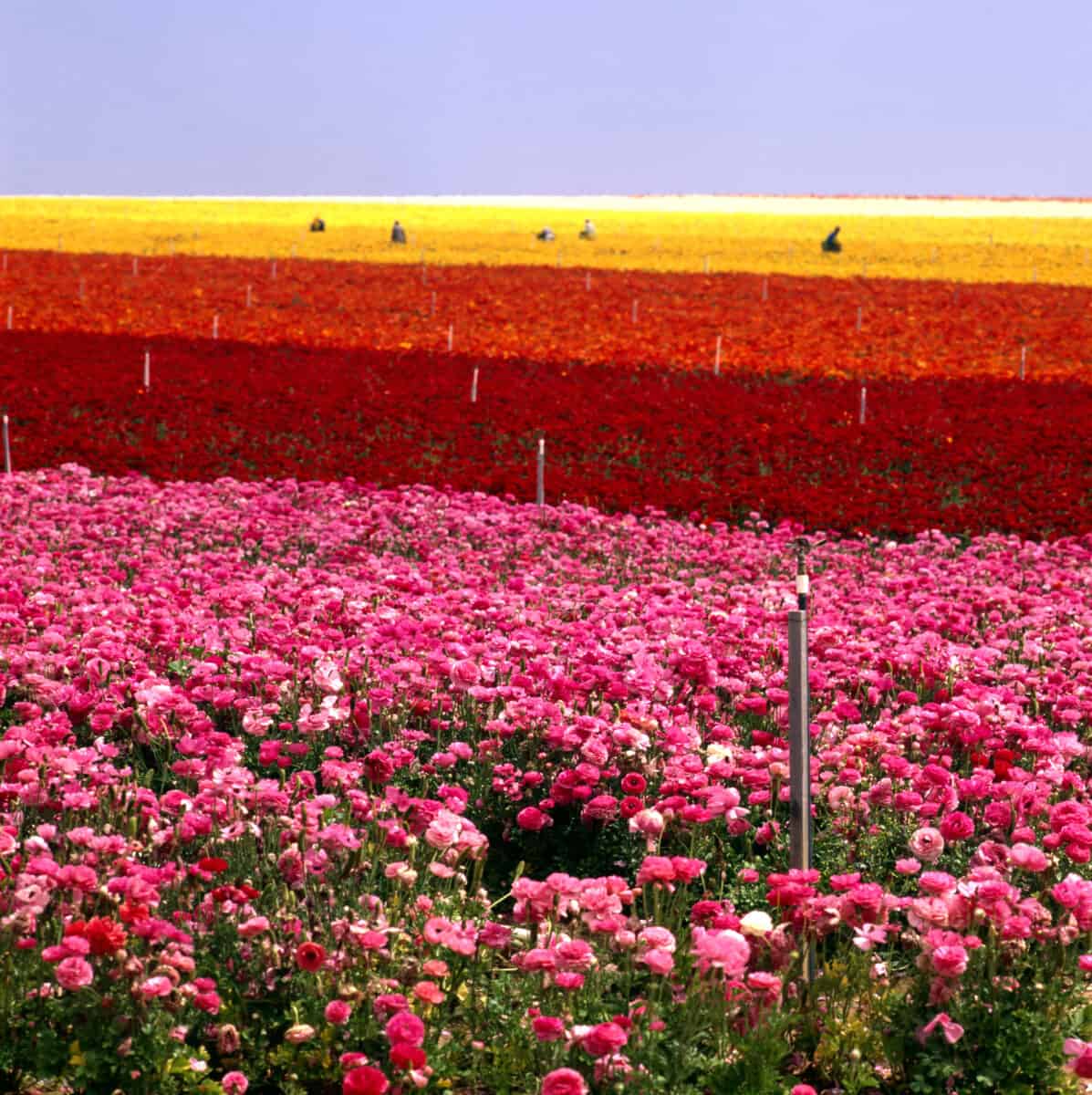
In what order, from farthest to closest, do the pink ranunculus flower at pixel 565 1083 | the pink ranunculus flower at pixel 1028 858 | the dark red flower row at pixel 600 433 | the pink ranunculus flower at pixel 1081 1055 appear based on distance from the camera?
the dark red flower row at pixel 600 433
the pink ranunculus flower at pixel 1028 858
the pink ranunculus flower at pixel 1081 1055
the pink ranunculus flower at pixel 565 1083

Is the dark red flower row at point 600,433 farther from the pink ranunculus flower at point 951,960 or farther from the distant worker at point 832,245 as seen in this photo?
the distant worker at point 832,245

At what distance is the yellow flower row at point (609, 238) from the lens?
185 ft

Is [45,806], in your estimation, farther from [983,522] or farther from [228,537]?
[983,522]

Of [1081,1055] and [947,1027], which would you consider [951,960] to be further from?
[1081,1055]

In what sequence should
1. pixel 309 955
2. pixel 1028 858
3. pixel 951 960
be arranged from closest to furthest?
pixel 309 955, pixel 951 960, pixel 1028 858

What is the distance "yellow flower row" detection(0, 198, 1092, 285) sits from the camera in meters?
56.5

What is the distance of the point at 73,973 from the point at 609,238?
64363 mm

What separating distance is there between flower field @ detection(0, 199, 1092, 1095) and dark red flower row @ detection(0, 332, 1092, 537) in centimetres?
15

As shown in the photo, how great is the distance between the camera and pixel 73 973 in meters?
4.05

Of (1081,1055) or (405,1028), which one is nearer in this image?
(405,1028)

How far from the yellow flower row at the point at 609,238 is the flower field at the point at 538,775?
39.7 metres

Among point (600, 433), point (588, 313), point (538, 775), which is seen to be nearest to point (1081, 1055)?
point (538, 775)

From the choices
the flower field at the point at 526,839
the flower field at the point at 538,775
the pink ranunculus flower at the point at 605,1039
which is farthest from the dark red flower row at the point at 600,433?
the pink ranunculus flower at the point at 605,1039

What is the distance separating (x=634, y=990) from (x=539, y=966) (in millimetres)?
1097
